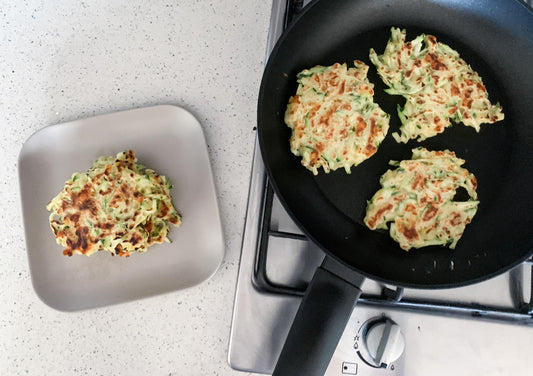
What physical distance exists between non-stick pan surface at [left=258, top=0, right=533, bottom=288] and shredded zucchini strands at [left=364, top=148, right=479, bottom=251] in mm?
38

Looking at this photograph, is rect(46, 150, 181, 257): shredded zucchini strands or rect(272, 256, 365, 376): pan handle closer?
rect(272, 256, 365, 376): pan handle

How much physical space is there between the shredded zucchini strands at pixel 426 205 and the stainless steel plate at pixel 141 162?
13.9 inches

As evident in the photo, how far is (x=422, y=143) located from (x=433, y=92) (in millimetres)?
106

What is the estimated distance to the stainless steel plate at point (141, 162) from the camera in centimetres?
86

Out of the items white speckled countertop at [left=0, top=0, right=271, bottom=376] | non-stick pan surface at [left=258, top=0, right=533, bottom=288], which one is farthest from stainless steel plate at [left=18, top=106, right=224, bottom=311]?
non-stick pan surface at [left=258, top=0, right=533, bottom=288]

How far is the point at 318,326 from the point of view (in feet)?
2.20

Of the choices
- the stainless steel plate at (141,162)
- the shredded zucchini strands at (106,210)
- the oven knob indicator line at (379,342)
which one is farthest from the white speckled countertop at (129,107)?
the oven knob indicator line at (379,342)

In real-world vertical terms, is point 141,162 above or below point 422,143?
below

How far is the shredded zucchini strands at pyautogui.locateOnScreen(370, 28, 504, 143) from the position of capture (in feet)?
2.75

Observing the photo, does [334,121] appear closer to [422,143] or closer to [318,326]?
[422,143]

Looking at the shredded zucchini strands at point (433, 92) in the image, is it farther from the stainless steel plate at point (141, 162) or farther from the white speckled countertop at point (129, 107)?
the stainless steel plate at point (141, 162)

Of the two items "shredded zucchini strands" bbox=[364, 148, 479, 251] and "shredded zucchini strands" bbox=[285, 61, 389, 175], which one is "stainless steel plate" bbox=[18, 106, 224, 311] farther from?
"shredded zucchini strands" bbox=[364, 148, 479, 251]

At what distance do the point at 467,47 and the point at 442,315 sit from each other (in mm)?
574

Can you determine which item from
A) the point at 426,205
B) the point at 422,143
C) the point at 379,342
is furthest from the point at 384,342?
the point at 422,143
